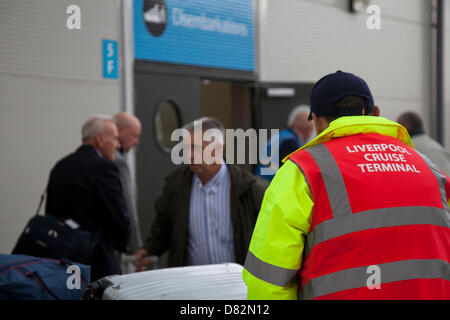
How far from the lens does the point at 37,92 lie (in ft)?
15.6

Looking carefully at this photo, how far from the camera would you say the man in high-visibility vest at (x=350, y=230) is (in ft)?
4.91

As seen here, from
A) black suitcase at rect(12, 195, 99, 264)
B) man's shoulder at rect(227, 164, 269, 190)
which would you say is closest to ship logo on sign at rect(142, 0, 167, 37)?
man's shoulder at rect(227, 164, 269, 190)

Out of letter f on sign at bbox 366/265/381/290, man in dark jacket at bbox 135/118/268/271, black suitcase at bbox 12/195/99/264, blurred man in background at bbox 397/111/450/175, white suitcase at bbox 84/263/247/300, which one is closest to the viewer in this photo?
letter f on sign at bbox 366/265/381/290

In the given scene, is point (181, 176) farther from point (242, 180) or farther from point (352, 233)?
point (352, 233)

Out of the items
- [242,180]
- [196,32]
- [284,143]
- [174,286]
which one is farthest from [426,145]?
[174,286]

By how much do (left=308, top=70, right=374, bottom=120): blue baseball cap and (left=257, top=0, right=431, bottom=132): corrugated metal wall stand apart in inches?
149

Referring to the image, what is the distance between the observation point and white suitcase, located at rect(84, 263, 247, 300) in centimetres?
191

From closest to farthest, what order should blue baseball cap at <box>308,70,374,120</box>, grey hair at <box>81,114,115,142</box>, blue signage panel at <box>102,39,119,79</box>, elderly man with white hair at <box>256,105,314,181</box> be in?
blue baseball cap at <box>308,70,374,120</box>
grey hair at <box>81,114,115,142</box>
elderly man with white hair at <box>256,105,314,181</box>
blue signage panel at <box>102,39,119,79</box>

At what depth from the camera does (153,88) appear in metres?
5.83

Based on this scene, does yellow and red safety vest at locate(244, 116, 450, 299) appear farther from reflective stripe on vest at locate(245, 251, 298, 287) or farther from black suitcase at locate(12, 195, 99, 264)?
black suitcase at locate(12, 195, 99, 264)

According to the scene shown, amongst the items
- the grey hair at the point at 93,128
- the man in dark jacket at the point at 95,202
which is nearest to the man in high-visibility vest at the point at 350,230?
the man in dark jacket at the point at 95,202

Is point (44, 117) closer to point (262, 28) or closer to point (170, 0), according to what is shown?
point (170, 0)

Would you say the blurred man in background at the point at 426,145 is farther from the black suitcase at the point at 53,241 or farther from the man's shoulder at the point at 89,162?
the black suitcase at the point at 53,241
